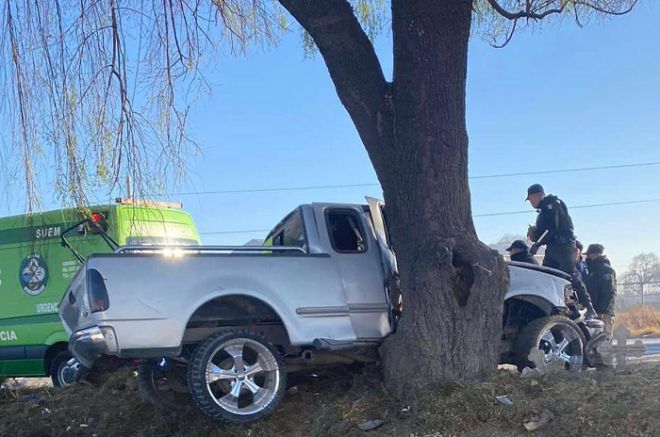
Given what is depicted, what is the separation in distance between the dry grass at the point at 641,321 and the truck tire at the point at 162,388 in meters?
18.2

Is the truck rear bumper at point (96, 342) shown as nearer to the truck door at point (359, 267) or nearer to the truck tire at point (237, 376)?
the truck tire at point (237, 376)

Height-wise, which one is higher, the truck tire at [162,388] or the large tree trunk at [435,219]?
the large tree trunk at [435,219]

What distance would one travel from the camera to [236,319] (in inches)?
231

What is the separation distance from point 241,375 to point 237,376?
0.04 m

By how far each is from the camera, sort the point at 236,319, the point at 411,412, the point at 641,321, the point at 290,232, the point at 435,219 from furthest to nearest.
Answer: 1. the point at 641,321
2. the point at 290,232
3. the point at 236,319
4. the point at 435,219
5. the point at 411,412

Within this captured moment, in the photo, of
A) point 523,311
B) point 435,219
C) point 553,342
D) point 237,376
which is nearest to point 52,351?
point 237,376

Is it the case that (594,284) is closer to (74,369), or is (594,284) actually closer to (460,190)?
(460,190)

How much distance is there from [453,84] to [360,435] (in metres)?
3.10

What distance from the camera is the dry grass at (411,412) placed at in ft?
15.4

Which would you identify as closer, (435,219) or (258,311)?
(435,219)

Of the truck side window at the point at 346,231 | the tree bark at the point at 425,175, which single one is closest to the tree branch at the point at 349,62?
the tree bark at the point at 425,175

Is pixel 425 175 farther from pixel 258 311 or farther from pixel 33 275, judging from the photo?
pixel 33 275

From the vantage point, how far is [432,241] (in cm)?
567

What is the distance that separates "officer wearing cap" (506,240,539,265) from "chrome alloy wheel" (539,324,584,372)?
67.9 inches
